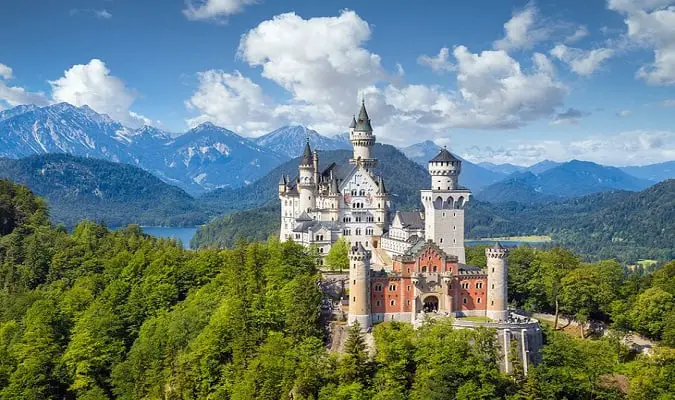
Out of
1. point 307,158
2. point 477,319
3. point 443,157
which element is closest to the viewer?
point 477,319

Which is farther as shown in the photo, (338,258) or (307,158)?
(307,158)

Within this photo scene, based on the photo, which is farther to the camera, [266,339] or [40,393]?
[40,393]

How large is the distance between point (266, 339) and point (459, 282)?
63.4 feet

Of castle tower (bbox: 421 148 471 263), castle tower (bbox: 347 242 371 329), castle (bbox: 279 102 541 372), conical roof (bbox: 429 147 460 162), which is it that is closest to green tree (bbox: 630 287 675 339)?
castle (bbox: 279 102 541 372)

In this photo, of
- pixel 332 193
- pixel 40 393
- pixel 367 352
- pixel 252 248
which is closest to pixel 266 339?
pixel 367 352

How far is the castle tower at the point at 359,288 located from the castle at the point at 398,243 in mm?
92

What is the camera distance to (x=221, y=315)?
208ft

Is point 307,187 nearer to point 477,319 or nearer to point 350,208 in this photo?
point 350,208

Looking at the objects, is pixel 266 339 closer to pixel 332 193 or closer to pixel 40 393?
pixel 40 393

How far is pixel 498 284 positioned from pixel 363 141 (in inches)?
1571

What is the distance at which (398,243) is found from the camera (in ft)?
272

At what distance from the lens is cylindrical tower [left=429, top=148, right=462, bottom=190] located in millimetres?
74000

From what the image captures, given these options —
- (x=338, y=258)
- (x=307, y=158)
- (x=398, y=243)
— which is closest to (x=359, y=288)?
(x=338, y=258)

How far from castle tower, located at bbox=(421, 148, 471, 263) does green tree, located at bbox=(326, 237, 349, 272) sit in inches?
446
